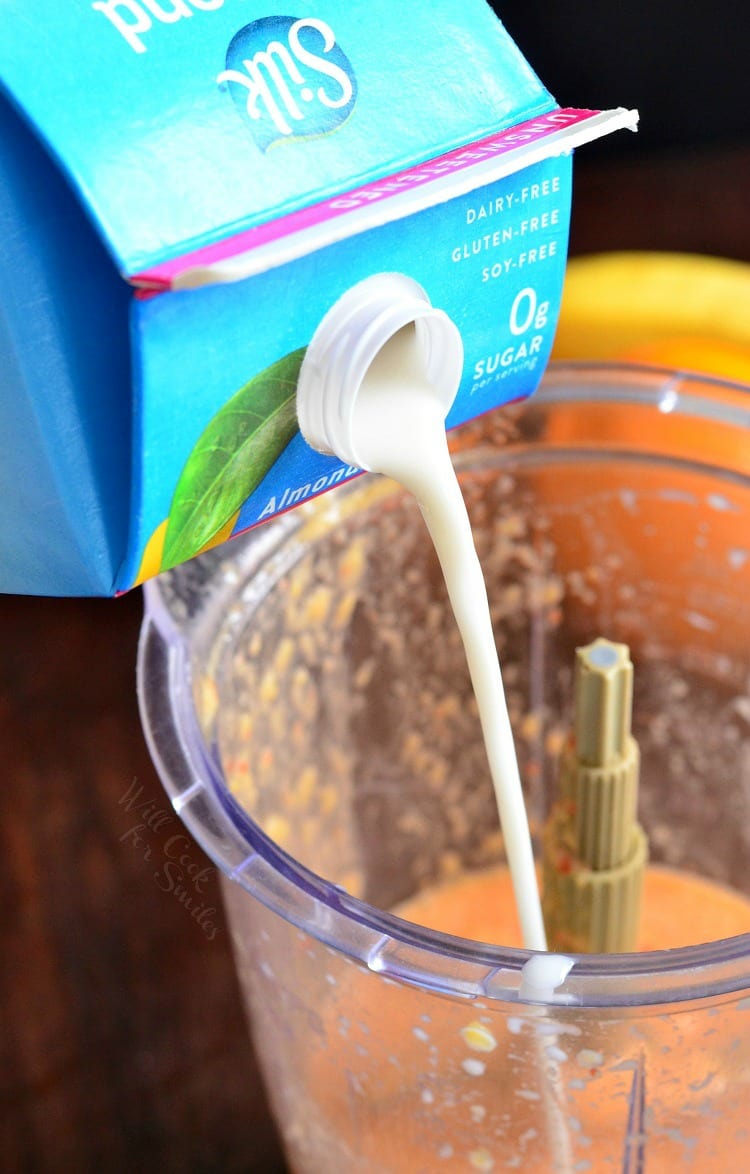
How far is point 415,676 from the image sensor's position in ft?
1.98

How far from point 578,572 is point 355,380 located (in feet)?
1.03

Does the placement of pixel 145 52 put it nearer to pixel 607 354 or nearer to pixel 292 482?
pixel 292 482

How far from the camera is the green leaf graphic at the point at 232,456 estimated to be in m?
0.31

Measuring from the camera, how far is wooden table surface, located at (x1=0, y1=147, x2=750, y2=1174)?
53 cm

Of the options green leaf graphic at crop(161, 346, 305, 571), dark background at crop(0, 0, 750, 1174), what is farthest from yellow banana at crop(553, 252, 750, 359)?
green leaf graphic at crop(161, 346, 305, 571)

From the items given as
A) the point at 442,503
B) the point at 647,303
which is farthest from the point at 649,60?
the point at 442,503

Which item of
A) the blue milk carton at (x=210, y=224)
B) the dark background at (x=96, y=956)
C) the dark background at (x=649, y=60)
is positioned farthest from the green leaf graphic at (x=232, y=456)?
the dark background at (x=649, y=60)

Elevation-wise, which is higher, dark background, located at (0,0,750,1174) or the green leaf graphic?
the green leaf graphic

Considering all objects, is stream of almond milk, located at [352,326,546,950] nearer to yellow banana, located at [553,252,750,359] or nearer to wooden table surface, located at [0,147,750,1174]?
wooden table surface, located at [0,147,750,1174]

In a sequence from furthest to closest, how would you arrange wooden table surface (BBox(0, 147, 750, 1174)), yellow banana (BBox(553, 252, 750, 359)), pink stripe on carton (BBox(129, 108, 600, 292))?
yellow banana (BBox(553, 252, 750, 359)), wooden table surface (BBox(0, 147, 750, 1174)), pink stripe on carton (BBox(129, 108, 600, 292))

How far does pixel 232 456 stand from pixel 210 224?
0.06 m

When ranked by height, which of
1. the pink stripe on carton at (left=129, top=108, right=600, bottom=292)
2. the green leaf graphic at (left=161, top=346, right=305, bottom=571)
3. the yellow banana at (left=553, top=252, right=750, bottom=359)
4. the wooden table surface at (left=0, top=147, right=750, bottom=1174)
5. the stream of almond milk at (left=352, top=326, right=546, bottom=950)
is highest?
the pink stripe on carton at (left=129, top=108, right=600, bottom=292)

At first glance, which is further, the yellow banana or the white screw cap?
the yellow banana

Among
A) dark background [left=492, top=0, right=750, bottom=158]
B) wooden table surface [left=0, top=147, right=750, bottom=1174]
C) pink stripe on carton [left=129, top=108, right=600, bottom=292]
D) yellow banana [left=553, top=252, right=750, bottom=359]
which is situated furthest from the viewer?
dark background [left=492, top=0, right=750, bottom=158]
